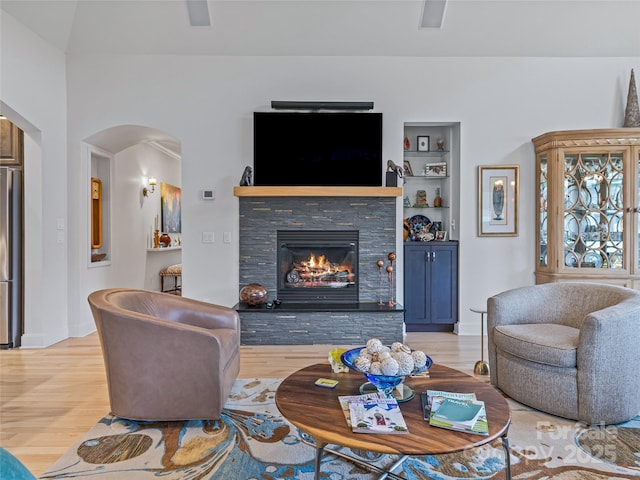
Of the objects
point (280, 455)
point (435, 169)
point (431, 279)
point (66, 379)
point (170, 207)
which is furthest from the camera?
point (170, 207)

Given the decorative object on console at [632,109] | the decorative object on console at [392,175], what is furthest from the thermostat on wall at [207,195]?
the decorative object on console at [632,109]

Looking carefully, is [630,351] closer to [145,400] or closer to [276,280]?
[145,400]

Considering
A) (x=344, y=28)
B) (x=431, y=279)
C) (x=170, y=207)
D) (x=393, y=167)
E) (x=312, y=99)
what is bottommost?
(x=431, y=279)

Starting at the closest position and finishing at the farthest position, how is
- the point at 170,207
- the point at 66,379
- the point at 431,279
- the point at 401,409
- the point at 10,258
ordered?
the point at 401,409
the point at 66,379
the point at 10,258
the point at 431,279
the point at 170,207

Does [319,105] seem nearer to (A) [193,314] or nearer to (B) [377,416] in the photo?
(A) [193,314]

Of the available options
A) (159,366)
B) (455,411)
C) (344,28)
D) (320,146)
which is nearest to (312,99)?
(320,146)

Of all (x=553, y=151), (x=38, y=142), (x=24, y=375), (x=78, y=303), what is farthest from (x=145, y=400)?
(x=553, y=151)

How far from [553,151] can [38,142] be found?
5209 mm

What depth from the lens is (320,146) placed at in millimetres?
4477

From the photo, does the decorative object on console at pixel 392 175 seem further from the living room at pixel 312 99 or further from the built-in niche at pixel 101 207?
the built-in niche at pixel 101 207

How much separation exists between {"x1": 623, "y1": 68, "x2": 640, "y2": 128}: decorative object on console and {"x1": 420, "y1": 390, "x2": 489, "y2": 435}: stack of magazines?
413 cm

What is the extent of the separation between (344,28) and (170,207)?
4.86m

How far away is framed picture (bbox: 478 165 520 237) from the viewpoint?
15.0ft

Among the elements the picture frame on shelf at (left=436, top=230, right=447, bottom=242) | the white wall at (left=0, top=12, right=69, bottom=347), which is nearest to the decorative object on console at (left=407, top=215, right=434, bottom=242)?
the picture frame on shelf at (left=436, top=230, right=447, bottom=242)
